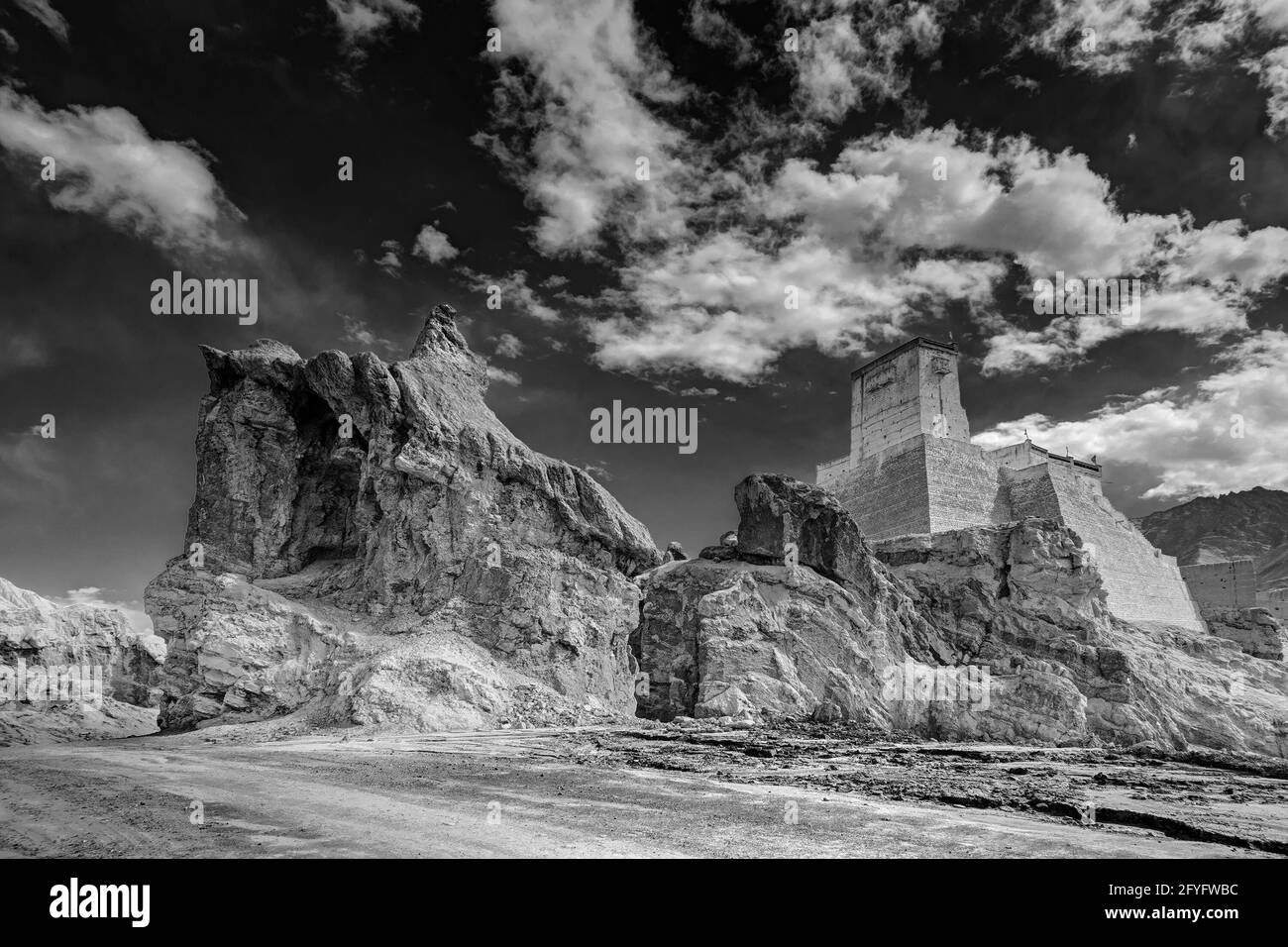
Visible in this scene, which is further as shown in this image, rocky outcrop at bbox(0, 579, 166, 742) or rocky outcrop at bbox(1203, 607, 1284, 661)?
rocky outcrop at bbox(1203, 607, 1284, 661)

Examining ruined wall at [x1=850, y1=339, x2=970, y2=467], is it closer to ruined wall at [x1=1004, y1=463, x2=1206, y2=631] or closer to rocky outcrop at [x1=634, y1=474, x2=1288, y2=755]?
ruined wall at [x1=1004, y1=463, x2=1206, y2=631]

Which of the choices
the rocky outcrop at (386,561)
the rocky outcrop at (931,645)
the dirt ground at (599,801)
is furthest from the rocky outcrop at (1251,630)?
the rocky outcrop at (386,561)

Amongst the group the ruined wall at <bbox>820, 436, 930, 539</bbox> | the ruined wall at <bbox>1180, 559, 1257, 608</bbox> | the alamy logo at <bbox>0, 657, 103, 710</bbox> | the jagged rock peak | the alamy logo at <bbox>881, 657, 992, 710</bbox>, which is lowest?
the alamy logo at <bbox>881, 657, 992, 710</bbox>

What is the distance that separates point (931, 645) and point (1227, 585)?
4077cm

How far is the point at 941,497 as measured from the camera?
52.7 meters

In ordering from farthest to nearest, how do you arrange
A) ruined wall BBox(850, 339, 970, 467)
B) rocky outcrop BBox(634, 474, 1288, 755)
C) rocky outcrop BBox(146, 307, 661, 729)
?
ruined wall BBox(850, 339, 970, 467) → rocky outcrop BBox(634, 474, 1288, 755) → rocky outcrop BBox(146, 307, 661, 729)

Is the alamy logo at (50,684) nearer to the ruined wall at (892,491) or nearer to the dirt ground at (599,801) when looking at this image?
the dirt ground at (599,801)
